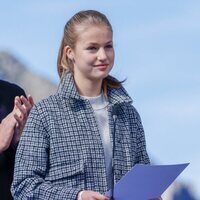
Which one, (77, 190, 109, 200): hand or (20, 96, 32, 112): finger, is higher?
(20, 96, 32, 112): finger

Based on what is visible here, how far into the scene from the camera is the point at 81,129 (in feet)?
9.93

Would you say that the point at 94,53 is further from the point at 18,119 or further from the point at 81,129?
the point at 18,119

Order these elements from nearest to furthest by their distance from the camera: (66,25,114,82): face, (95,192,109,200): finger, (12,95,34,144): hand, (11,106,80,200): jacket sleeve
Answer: (95,192,109,200): finger, (11,106,80,200): jacket sleeve, (66,25,114,82): face, (12,95,34,144): hand

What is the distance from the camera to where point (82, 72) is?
3.06m

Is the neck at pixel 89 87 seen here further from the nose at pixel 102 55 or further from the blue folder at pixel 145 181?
the blue folder at pixel 145 181

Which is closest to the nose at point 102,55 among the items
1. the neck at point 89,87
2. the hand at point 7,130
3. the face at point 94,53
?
the face at point 94,53

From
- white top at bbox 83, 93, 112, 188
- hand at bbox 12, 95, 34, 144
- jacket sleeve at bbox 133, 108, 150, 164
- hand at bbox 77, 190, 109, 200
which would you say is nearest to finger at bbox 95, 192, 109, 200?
hand at bbox 77, 190, 109, 200

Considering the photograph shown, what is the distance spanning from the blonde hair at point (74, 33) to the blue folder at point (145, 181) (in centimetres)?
43

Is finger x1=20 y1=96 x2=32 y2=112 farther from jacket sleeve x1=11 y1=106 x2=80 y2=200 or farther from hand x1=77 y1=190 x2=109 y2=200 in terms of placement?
hand x1=77 y1=190 x2=109 y2=200

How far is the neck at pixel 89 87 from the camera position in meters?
3.07

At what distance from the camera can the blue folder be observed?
281 cm

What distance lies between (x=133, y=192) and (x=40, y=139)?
1.18 feet

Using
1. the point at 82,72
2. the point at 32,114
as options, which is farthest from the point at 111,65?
the point at 32,114

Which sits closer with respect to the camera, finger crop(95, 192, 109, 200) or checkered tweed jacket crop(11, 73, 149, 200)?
finger crop(95, 192, 109, 200)
